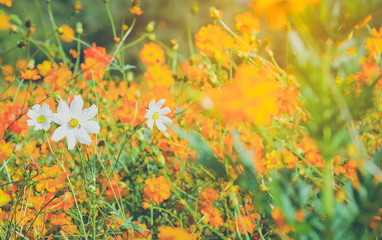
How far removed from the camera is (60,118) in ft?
1.30

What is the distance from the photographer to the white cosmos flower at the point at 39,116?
1.48 feet

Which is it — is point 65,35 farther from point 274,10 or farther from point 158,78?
point 274,10

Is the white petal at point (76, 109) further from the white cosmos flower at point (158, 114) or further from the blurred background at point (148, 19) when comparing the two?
the blurred background at point (148, 19)

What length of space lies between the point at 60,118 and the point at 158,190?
0.80ft

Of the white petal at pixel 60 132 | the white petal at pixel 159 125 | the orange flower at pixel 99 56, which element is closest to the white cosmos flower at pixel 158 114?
the white petal at pixel 159 125

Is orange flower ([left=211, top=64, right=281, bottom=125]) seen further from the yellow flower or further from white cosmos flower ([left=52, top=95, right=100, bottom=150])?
the yellow flower

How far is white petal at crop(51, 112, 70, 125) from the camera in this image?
0.39 metres

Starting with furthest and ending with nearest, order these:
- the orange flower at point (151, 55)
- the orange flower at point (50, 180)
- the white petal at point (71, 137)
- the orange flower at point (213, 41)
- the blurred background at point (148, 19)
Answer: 1. the blurred background at point (148, 19)
2. the orange flower at point (151, 55)
3. the orange flower at point (213, 41)
4. the orange flower at point (50, 180)
5. the white petal at point (71, 137)

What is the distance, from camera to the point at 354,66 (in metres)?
0.58

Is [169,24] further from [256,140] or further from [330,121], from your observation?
[330,121]

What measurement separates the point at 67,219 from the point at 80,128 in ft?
0.69

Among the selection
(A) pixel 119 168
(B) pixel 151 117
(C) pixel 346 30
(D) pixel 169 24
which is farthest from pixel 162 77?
(D) pixel 169 24

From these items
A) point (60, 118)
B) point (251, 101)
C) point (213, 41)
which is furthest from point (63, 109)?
point (213, 41)

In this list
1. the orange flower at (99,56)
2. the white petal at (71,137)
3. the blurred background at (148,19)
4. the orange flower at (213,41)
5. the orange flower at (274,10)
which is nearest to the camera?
the orange flower at (274,10)
